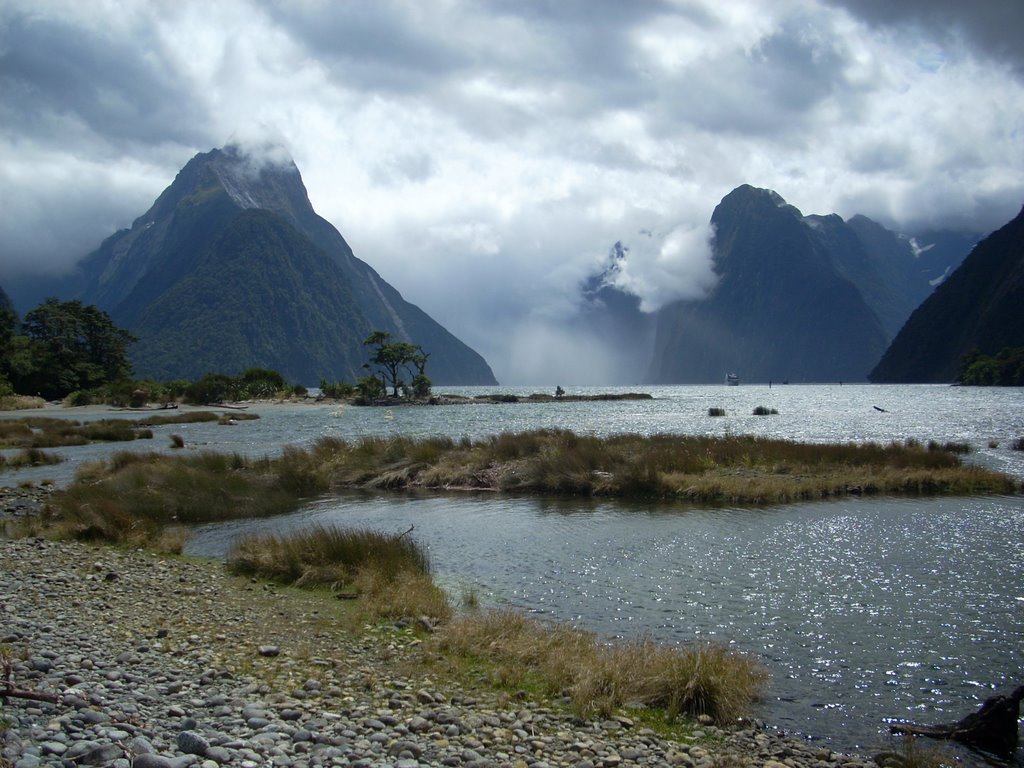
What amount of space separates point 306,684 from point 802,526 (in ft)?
53.9

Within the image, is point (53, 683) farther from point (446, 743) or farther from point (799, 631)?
point (799, 631)

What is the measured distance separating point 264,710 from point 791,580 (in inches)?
445

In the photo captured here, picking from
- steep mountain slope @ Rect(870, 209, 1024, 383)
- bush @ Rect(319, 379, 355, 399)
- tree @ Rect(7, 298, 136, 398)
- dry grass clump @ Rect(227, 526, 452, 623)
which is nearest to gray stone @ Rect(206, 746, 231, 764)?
dry grass clump @ Rect(227, 526, 452, 623)

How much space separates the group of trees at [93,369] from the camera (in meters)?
102

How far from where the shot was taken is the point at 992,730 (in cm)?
773

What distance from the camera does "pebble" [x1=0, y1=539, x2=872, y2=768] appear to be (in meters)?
6.11

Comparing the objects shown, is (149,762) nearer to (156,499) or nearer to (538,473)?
(156,499)

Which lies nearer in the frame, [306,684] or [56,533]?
Result: [306,684]

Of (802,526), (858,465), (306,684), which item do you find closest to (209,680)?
(306,684)

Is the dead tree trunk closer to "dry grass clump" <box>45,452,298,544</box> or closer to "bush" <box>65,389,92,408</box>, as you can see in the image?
"dry grass clump" <box>45,452,298,544</box>

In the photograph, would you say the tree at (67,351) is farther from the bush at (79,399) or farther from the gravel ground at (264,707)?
the gravel ground at (264,707)

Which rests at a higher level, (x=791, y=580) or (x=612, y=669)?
(x=612, y=669)

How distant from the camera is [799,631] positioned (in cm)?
1154

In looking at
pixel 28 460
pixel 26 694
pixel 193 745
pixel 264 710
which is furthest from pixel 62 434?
pixel 193 745
